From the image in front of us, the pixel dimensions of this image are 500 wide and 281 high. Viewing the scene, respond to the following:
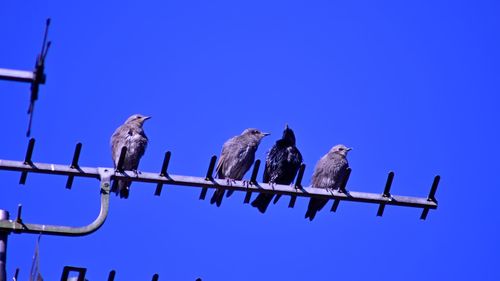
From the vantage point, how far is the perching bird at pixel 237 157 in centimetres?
1356

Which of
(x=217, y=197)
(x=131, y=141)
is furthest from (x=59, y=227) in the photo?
(x=131, y=141)

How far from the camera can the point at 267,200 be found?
11.8 metres

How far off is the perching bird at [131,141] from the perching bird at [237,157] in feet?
3.33

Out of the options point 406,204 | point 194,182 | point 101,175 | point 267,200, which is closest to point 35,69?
point 101,175

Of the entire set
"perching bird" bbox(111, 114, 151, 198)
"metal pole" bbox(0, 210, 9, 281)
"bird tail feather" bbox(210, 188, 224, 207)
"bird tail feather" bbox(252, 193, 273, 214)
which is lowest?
"metal pole" bbox(0, 210, 9, 281)

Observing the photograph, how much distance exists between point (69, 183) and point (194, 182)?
974 mm

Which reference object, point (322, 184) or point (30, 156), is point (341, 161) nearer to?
point (322, 184)

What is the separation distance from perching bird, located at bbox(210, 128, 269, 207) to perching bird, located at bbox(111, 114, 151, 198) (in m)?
1.02

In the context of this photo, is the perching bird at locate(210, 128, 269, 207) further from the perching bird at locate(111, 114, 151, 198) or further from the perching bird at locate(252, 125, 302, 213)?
the perching bird at locate(111, 114, 151, 198)

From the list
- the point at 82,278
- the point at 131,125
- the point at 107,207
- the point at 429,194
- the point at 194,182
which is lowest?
the point at 82,278

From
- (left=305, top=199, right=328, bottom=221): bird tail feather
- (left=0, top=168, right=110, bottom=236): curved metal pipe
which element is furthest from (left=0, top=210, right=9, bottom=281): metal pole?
(left=305, top=199, right=328, bottom=221): bird tail feather

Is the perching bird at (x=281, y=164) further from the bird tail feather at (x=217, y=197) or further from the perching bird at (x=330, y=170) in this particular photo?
the bird tail feather at (x=217, y=197)

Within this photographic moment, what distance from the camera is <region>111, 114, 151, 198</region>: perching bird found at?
43.0 ft

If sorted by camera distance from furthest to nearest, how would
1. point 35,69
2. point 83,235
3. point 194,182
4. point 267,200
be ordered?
point 267,200
point 194,182
point 83,235
point 35,69
